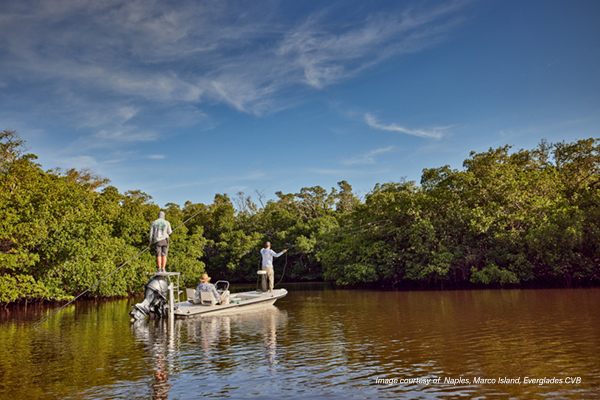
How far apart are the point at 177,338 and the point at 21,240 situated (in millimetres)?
13924

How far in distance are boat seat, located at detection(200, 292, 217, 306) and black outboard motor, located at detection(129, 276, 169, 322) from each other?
4.43ft

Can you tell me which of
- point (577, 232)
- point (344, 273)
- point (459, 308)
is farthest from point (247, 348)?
point (344, 273)

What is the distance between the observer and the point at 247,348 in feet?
34.3

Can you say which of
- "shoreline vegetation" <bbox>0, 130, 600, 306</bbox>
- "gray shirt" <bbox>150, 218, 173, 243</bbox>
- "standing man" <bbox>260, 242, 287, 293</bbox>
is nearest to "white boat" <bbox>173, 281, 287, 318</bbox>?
"standing man" <bbox>260, 242, 287, 293</bbox>

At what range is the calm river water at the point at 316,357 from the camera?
688 cm

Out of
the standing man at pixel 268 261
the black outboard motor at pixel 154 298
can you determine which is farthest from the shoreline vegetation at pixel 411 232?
the standing man at pixel 268 261

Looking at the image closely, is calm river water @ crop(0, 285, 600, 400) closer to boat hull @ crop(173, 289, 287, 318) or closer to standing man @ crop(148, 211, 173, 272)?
boat hull @ crop(173, 289, 287, 318)

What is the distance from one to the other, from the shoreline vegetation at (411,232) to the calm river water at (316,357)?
26.1 ft

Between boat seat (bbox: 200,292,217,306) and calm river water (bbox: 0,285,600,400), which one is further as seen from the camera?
boat seat (bbox: 200,292,217,306)

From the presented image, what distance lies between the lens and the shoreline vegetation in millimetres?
22859

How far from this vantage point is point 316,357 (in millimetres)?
9242

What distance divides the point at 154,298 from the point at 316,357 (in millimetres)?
9181

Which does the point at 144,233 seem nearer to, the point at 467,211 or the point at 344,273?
Result: the point at 344,273

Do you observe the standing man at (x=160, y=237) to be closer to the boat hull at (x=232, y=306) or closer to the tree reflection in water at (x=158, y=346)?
the boat hull at (x=232, y=306)
